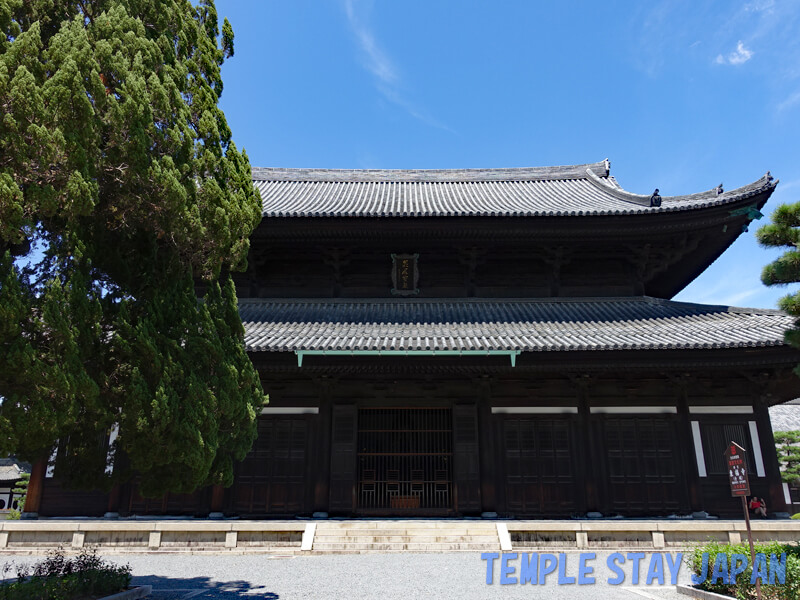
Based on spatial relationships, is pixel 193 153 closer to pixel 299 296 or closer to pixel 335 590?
pixel 335 590

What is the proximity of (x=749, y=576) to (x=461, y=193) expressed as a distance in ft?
50.1

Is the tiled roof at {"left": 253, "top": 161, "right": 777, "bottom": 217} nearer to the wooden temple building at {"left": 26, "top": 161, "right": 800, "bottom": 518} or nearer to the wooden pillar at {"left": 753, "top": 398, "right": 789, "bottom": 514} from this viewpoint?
the wooden temple building at {"left": 26, "top": 161, "right": 800, "bottom": 518}

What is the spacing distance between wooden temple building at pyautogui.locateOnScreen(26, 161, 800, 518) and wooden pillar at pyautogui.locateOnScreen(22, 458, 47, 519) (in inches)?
9.0

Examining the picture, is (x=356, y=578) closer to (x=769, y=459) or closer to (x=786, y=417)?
(x=769, y=459)

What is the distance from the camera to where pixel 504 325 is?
43.5 ft

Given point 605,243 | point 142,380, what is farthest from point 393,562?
point 605,243

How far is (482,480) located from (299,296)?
710 cm

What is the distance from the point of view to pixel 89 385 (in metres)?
5.30

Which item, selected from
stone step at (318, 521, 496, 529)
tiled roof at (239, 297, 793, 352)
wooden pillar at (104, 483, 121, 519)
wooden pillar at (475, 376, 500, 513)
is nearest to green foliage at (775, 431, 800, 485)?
tiled roof at (239, 297, 793, 352)

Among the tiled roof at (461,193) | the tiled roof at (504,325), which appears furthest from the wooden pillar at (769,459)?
the tiled roof at (461,193)

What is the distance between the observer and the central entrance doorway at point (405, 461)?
1291 cm

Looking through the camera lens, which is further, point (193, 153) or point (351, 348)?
point (351, 348)

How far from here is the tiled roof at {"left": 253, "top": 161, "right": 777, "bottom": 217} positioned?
45.9 ft

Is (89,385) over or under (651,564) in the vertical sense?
over
